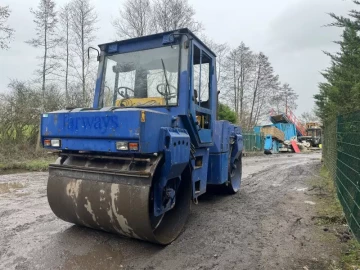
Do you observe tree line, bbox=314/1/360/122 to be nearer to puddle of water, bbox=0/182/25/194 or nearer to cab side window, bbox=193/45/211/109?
cab side window, bbox=193/45/211/109

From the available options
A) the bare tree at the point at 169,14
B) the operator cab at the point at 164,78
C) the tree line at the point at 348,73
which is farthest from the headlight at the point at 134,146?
the bare tree at the point at 169,14

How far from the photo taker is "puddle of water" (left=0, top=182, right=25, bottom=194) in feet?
25.3

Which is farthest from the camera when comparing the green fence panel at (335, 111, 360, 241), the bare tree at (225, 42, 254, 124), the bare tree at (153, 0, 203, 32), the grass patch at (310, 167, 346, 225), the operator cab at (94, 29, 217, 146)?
the bare tree at (225, 42, 254, 124)

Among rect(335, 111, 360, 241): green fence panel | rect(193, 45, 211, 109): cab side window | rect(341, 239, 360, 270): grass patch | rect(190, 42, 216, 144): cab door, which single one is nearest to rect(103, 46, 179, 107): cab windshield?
rect(190, 42, 216, 144): cab door

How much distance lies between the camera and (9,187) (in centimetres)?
812

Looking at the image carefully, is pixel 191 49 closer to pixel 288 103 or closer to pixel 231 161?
pixel 231 161

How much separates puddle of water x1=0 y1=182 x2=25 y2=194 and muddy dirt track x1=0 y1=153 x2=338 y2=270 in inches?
58.6

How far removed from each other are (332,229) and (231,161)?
9.19ft

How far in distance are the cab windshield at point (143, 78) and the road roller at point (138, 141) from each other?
0.01 meters

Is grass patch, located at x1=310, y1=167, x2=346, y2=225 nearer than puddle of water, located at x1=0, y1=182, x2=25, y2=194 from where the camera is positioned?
Yes

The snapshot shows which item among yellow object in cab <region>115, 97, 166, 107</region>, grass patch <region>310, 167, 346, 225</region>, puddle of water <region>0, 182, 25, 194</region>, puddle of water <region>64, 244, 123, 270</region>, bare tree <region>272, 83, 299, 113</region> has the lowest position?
puddle of water <region>64, 244, 123, 270</region>

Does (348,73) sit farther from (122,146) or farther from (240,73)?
(240,73)

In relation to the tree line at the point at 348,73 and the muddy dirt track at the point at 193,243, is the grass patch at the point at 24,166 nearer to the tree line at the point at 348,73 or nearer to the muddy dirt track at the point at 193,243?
the muddy dirt track at the point at 193,243

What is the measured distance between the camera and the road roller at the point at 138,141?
142 inches
